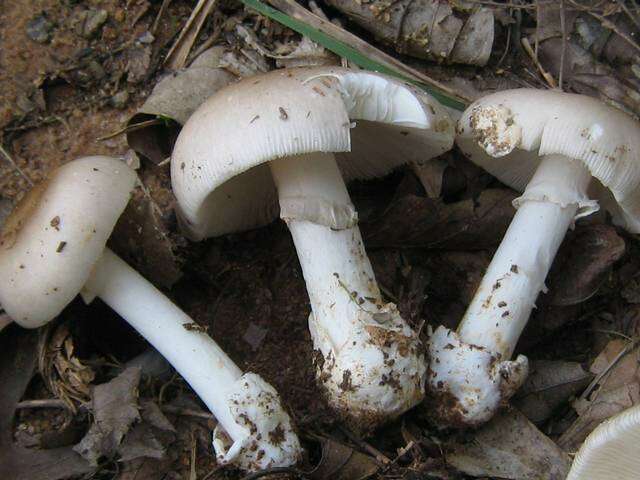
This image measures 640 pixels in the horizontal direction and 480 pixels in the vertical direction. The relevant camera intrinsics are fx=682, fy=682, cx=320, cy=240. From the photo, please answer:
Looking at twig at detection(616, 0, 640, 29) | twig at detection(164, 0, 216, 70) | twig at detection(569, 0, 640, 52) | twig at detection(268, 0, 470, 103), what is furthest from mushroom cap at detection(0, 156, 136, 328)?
twig at detection(616, 0, 640, 29)

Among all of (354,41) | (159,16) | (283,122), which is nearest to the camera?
(283,122)

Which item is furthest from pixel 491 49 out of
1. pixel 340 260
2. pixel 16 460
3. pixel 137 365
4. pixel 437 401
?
pixel 16 460

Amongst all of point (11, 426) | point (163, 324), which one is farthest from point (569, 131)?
point (11, 426)

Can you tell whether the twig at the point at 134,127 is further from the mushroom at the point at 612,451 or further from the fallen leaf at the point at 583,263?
the mushroom at the point at 612,451

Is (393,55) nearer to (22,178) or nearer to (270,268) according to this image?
(270,268)

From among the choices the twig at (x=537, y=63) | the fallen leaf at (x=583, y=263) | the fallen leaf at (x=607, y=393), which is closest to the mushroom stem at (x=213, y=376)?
the fallen leaf at (x=607, y=393)

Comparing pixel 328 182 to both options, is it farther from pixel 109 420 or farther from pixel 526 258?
pixel 109 420
